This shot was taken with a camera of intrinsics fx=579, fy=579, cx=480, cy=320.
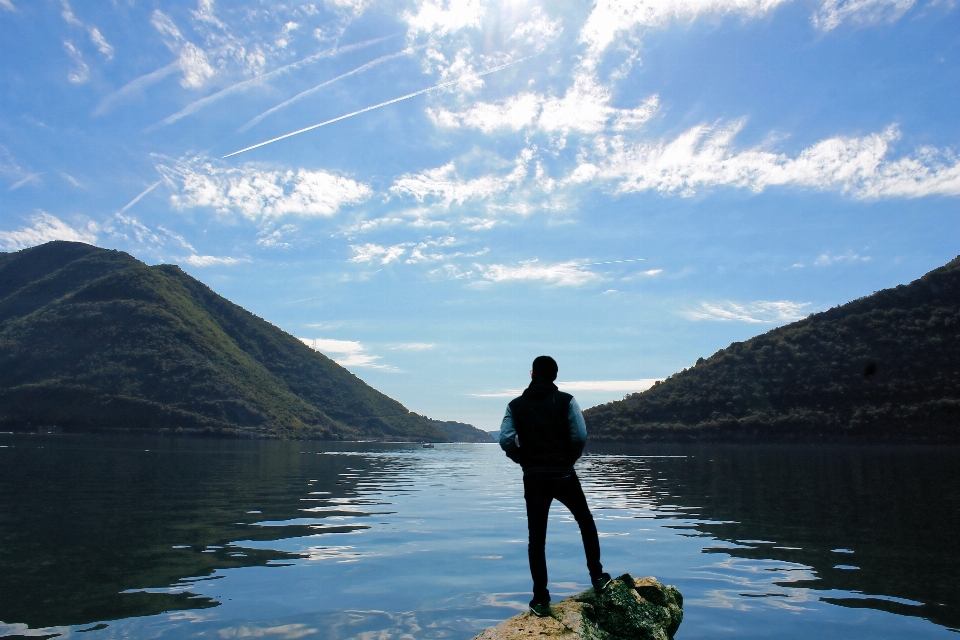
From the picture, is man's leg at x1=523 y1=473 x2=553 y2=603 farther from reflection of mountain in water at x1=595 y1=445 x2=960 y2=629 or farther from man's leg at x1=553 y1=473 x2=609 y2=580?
reflection of mountain in water at x1=595 y1=445 x2=960 y2=629

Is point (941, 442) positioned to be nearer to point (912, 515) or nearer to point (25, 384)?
point (912, 515)

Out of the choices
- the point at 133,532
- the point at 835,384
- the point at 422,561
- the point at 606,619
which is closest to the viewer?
the point at 606,619

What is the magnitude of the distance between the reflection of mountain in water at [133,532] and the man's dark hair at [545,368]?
708cm

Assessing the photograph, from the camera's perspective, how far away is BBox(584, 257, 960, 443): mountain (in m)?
103

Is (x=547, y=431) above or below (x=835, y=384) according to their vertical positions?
below

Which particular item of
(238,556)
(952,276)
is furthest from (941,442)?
(238,556)

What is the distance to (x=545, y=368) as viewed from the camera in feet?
22.7

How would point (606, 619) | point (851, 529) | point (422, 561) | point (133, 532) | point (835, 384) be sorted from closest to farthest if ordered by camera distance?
point (606, 619), point (422, 561), point (133, 532), point (851, 529), point (835, 384)

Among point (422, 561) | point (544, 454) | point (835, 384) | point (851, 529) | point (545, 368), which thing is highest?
point (835, 384)

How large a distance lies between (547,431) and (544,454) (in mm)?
262

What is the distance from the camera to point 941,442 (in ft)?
318

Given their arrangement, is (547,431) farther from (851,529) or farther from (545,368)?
(851,529)

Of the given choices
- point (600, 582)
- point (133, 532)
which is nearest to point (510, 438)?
point (600, 582)

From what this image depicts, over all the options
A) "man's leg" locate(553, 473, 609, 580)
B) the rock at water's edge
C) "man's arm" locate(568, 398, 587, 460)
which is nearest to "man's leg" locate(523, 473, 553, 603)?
"man's leg" locate(553, 473, 609, 580)
